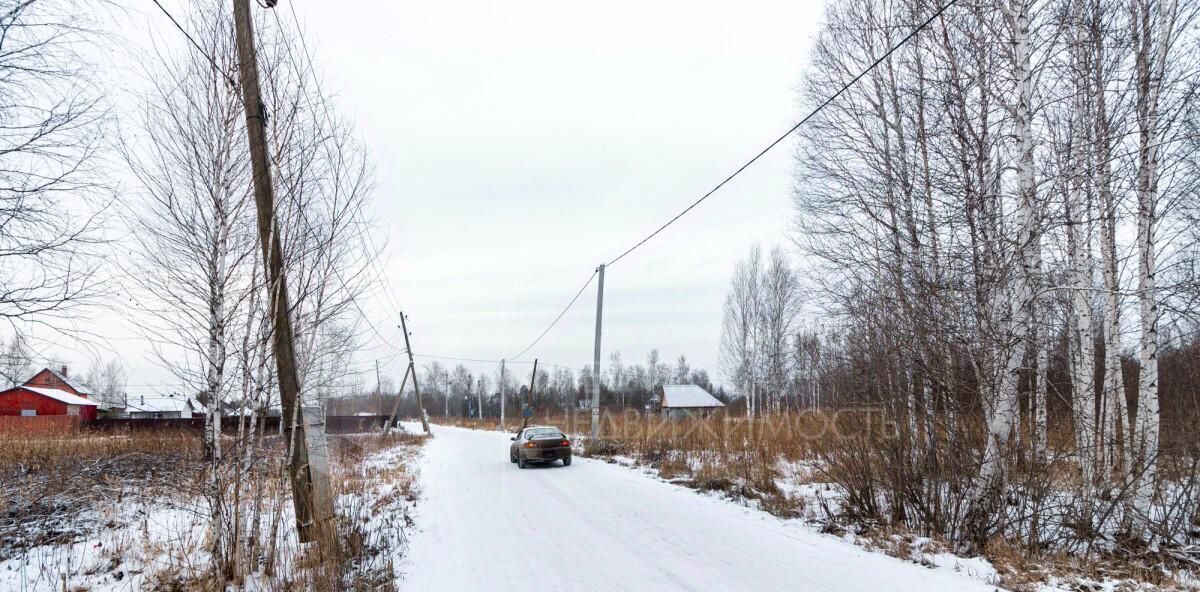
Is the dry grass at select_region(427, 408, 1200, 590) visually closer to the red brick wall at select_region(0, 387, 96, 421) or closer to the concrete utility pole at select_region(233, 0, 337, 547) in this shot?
the concrete utility pole at select_region(233, 0, 337, 547)

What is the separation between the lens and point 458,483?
13156 millimetres

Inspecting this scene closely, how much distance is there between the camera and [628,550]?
22.1 ft

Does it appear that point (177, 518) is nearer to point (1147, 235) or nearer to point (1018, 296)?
point (1018, 296)

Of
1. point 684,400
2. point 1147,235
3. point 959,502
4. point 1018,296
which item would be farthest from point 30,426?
point 684,400

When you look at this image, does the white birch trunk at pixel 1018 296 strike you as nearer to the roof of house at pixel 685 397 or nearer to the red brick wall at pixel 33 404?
the roof of house at pixel 685 397

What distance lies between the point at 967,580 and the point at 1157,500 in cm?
280

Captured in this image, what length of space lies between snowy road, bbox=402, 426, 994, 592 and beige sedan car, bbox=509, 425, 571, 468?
493cm

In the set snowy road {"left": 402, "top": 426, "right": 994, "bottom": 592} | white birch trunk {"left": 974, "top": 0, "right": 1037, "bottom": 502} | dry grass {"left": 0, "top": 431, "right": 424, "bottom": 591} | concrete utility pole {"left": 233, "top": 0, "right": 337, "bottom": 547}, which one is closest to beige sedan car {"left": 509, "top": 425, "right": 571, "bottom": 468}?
dry grass {"left": 0, "top": 431, "right": 424, "bottom": 591}

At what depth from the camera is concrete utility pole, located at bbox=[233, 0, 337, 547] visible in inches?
211

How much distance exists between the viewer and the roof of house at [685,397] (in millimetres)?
50781

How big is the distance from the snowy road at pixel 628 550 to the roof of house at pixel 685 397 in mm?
40158

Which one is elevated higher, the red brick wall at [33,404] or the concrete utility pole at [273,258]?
the concrete utility pole at [273,258]

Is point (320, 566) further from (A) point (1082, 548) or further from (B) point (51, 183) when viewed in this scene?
(A) point (1082, 548)

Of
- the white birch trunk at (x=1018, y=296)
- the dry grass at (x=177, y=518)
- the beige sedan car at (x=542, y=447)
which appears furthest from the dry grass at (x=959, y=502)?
the beige sedan car at (x=542, y=447)
